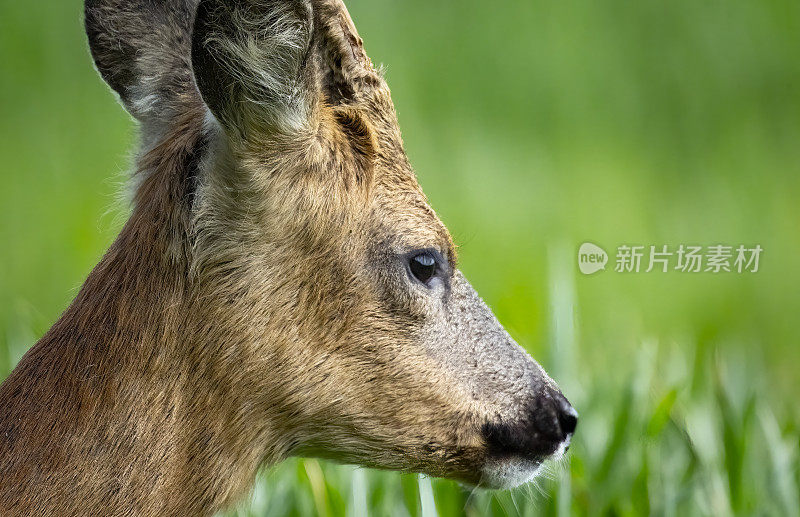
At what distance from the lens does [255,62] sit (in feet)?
9.87

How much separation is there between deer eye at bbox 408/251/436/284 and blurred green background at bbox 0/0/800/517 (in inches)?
66.0

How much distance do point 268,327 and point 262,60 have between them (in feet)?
2.45

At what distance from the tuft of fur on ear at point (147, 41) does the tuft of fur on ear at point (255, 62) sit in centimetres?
74

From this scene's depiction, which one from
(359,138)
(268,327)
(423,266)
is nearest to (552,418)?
(423,266)

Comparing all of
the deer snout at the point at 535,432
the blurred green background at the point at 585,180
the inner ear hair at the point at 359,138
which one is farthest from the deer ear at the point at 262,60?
the blurred green background at the point at 585,180

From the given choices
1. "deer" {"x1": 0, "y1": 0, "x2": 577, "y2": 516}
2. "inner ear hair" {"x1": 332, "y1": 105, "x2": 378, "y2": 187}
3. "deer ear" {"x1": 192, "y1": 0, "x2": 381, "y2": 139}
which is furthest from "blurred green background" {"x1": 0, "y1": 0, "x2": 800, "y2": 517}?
"deer ear" {"x1": 192, "y1": 0, "x2": 381, "y2": 139}

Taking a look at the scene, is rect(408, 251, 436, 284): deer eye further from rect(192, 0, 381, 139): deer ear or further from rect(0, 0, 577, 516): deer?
rect(192, 0, 381, 139): deer ear

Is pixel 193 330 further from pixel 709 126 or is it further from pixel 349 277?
pixel 709 126

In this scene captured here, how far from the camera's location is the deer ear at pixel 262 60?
9.59ft

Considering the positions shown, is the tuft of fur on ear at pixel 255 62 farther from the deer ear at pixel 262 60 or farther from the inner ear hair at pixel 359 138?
the inner ear hair at pixel 359 138

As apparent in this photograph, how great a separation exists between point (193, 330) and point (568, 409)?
1.19m

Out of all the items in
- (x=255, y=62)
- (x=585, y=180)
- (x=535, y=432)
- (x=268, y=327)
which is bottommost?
(x=535, y=432)

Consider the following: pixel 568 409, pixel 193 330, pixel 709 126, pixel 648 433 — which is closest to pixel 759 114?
pixel 709 126

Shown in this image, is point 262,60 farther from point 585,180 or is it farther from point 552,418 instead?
point 585,180
